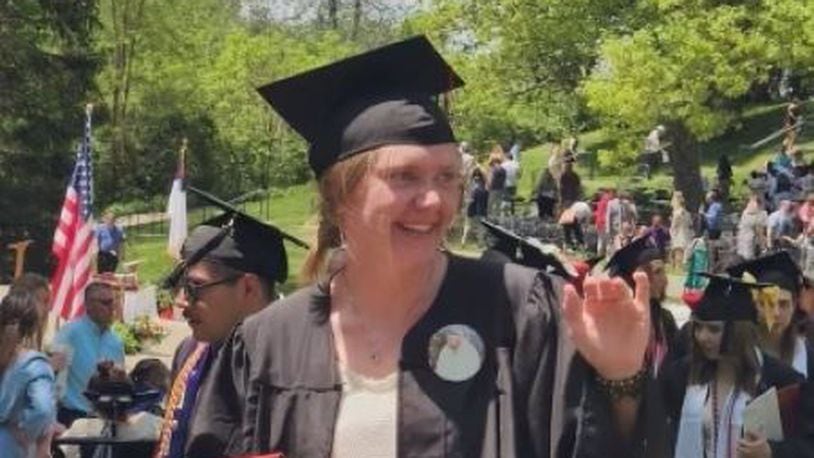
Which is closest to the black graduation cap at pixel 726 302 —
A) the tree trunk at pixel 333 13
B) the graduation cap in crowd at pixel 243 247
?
the graduation cap in crowd at pixel 243 247

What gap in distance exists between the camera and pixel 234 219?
5.27m

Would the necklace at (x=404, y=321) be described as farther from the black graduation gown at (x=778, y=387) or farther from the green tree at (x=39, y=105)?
the green tree at (x=39, y=105)

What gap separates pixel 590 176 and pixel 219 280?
34.3 m

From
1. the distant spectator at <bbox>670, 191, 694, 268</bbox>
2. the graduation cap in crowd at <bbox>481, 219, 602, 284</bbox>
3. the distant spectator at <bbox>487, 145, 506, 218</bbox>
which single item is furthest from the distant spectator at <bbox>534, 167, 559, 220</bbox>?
the graduation cap in crowd at <bbox>481, 219, 602, 284</bbox>

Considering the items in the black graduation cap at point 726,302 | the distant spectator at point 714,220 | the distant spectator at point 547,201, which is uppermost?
the distant spectator at point 547,201

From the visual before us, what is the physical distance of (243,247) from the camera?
5176mm

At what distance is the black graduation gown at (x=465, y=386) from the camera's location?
2.60 metres

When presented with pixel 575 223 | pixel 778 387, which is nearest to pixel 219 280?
pixel 778 387

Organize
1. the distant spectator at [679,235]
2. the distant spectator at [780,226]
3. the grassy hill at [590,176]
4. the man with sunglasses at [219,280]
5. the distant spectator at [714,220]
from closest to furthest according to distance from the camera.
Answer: the man with sunglasses at [219,280] < the distant spectator at [780,226] < the distant spectator at [679,235] < the distant spectator at [714,220] < the grassy hill at [590,176]

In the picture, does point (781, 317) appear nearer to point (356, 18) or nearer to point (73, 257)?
point (73, 257)

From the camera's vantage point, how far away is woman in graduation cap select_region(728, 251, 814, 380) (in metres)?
6.80

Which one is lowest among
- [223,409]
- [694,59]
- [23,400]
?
[23,400]

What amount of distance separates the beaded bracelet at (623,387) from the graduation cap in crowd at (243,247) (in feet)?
8.72

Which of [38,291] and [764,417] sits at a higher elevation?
A: [38,291]
